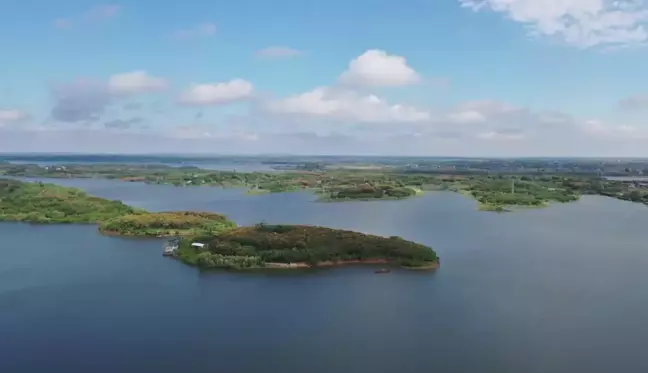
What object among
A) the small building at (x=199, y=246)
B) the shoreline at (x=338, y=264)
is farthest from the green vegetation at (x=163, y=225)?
the shoreline at (x=338, y=264)

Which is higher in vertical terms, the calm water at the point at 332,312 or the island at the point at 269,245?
the island at the point at 269,245

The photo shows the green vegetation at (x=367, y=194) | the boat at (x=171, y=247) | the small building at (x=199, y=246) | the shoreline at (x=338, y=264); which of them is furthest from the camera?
the green vegetation at (x=367, y=194)

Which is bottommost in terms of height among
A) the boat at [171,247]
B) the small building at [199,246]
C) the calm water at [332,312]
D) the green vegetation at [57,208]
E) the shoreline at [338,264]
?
the calm water at [332,312]

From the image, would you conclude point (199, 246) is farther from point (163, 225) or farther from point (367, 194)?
point (367, 194)

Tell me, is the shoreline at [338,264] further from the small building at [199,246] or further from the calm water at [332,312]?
the small building at [199,246]

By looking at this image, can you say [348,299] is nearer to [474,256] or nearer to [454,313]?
[454,313]
